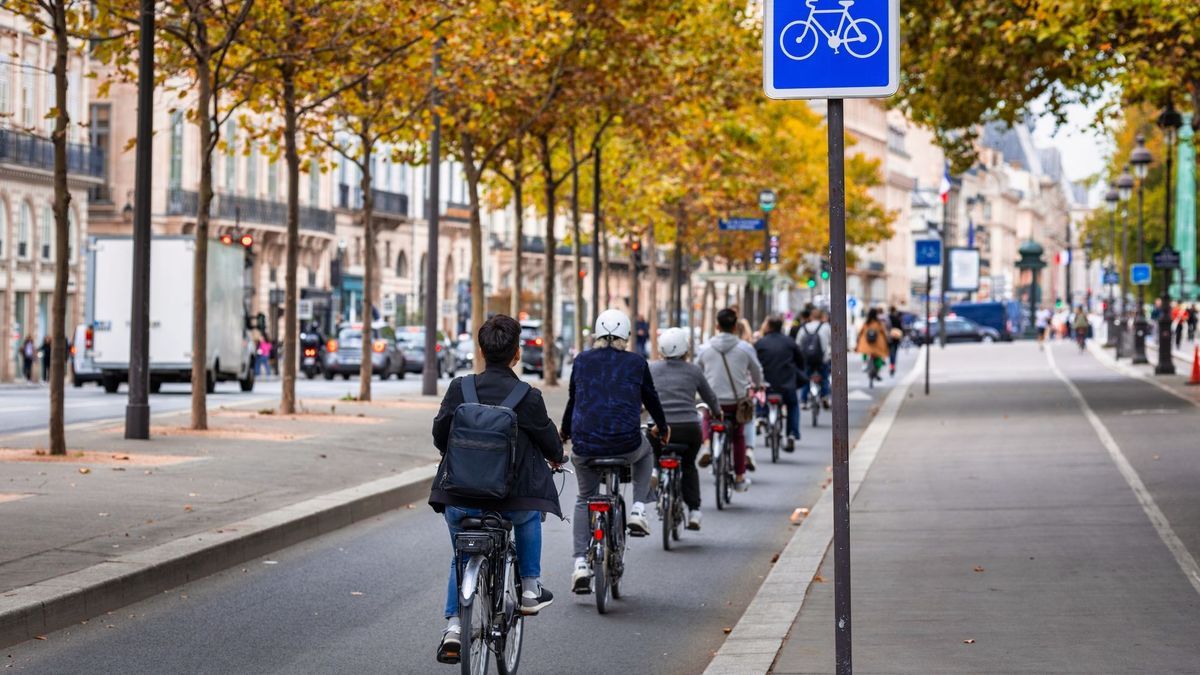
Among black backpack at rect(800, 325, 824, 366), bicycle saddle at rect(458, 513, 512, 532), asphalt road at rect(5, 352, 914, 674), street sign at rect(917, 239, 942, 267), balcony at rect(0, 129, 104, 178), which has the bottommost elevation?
asphalt road at rect(5, 352, 914, 674)

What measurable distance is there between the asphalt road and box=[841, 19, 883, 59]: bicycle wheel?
11.1 ft

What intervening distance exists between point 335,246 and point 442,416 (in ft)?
238

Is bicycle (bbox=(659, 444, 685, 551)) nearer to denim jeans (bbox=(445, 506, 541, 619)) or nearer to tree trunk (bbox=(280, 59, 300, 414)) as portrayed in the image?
denim jeans (bbox=(445, 506, 541, 619))

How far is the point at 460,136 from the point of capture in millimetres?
38156

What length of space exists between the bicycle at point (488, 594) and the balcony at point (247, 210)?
55.4 m

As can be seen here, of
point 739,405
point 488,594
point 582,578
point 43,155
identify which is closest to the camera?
point 488,594

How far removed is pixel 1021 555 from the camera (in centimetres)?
1284

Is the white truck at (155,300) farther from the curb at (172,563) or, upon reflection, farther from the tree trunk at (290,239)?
the curb at (172,563)

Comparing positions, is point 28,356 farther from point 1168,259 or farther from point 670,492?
point 670,492

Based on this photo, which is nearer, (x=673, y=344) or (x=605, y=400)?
(x=605, y=400)

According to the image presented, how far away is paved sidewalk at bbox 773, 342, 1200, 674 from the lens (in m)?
9.03

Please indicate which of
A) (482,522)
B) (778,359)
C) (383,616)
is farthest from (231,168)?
(482,522)

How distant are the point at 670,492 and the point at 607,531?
9.64ft

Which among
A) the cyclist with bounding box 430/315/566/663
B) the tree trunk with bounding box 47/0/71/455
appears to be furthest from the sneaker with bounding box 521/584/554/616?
the tree trunk with bounding box 47/0/71/455
